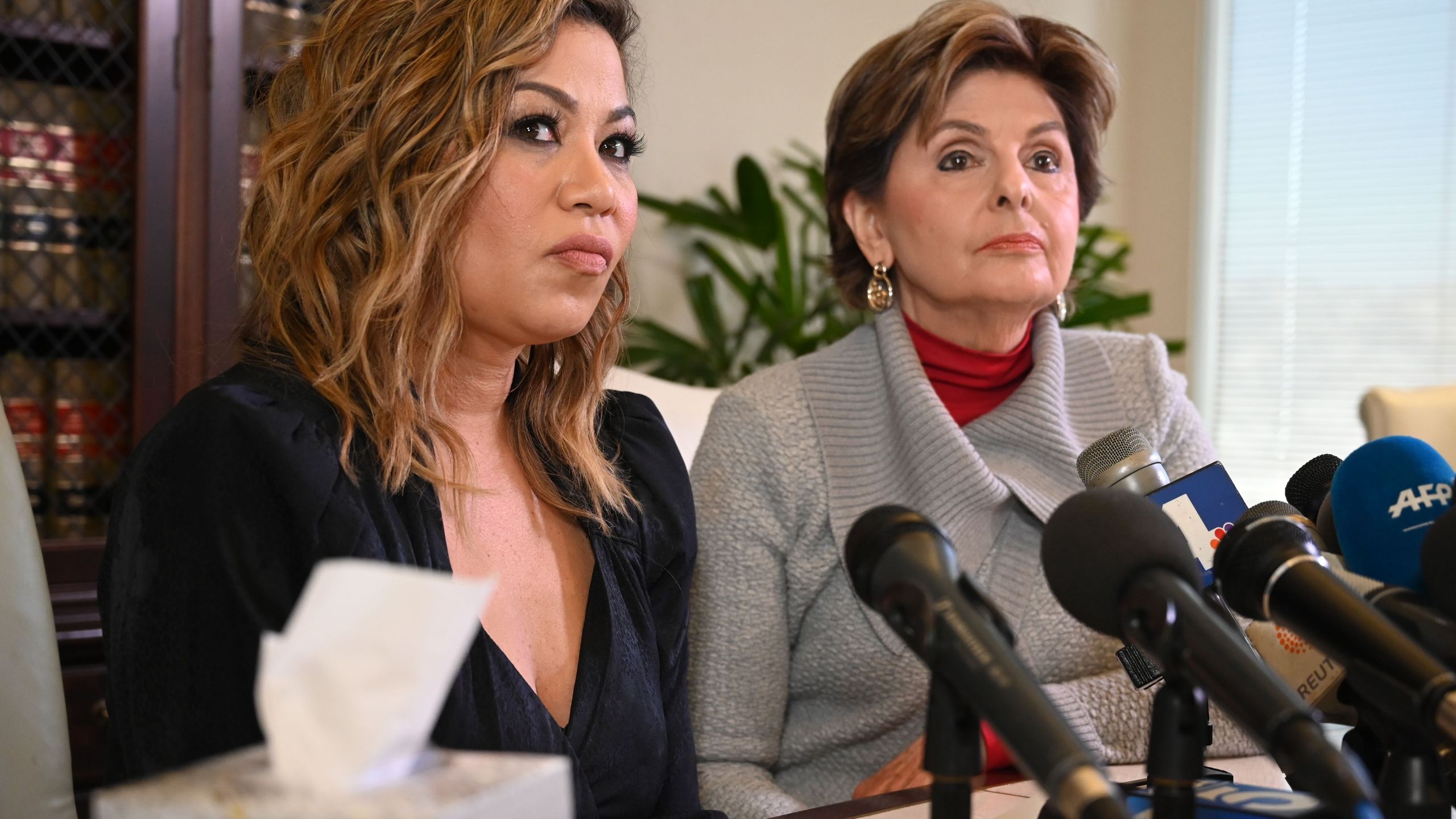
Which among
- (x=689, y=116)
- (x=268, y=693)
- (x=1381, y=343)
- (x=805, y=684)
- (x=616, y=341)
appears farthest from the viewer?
(x=1381, y=343)

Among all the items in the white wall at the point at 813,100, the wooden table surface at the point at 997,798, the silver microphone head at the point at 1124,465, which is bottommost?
the wooden table surface at the point at 997,798

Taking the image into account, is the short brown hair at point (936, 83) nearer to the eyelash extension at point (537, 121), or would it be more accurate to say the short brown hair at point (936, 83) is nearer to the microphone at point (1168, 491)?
the eyelash extension at point (537, 121)

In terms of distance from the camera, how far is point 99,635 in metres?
2.11

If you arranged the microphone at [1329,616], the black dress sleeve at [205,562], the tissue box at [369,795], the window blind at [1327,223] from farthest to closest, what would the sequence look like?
the window blind at [1327,223] < the black dress sleeve at [205,562] < the microphone at [1329,616] < the tissue box at [369,795]

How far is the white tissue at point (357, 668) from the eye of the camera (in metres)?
0.49

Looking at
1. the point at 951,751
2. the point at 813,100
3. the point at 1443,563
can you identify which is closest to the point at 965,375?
the point at 1443,563

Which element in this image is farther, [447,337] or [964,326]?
[964,326]

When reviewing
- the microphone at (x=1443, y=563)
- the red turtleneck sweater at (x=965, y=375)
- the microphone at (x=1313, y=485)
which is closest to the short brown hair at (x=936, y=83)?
the red turtleneck sweater at (x=965, y=375)

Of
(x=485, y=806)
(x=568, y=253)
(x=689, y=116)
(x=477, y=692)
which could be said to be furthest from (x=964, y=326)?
(x=689, y=116)

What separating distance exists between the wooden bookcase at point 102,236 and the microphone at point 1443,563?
6.24 feet

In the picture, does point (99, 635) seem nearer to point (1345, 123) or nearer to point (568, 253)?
point (568, 253)

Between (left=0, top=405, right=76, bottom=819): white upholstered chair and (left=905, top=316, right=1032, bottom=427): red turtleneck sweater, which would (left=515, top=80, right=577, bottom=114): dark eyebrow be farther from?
(left=905, top=316, right=1032, bottom=427): red turtleneck sweater

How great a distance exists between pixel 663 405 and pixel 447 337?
80 centimetres

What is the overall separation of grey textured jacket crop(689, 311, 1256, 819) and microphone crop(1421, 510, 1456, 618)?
803 mm
